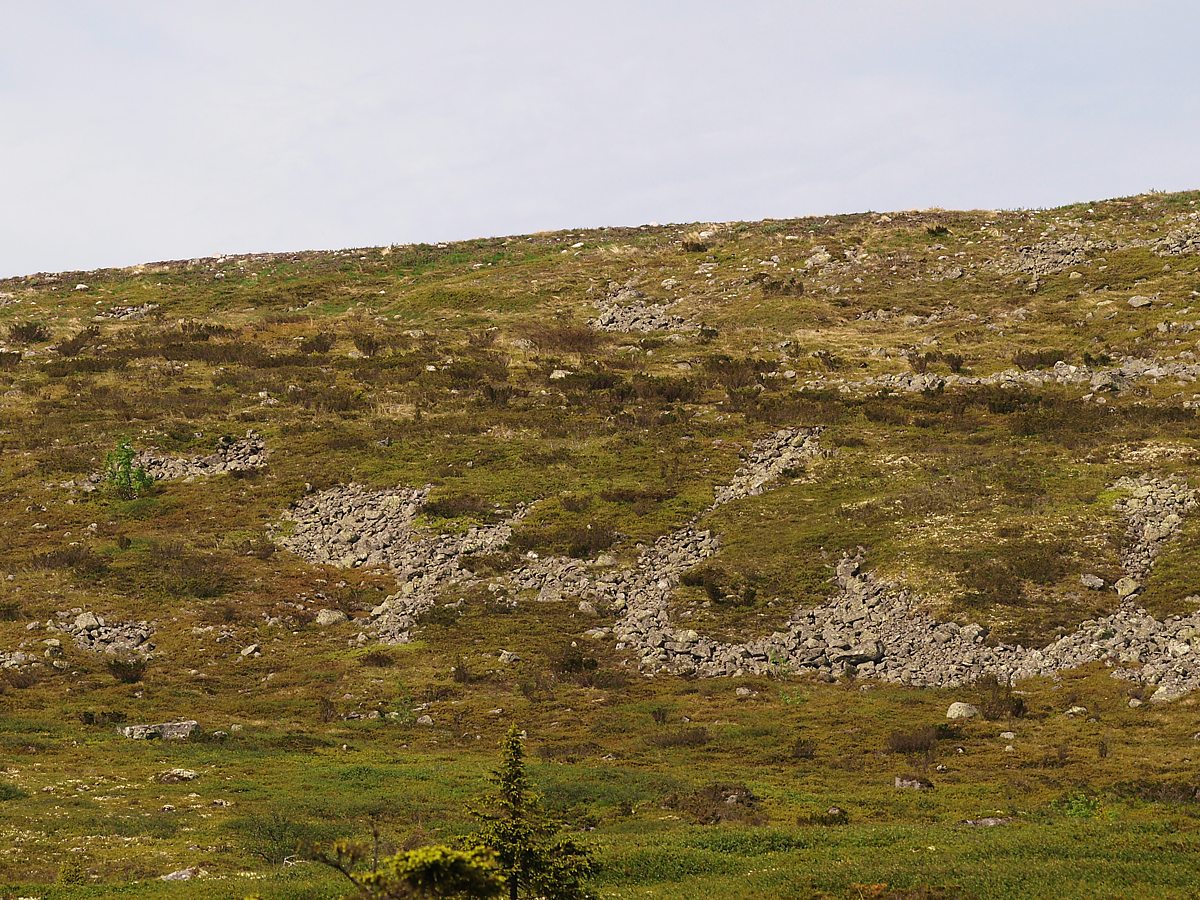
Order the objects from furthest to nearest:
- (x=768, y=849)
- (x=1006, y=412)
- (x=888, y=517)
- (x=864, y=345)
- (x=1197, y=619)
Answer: (x=864, y=345), (x=1006, y=412), (x=888, y=517), (x=1197, y=619), (x=768, y=849)

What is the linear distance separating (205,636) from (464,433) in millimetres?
20561

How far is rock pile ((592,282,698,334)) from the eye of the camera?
238 feet

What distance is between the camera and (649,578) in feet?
130

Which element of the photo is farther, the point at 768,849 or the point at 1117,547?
the point at 1117,547

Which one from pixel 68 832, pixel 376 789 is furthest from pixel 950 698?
pixel 68 832

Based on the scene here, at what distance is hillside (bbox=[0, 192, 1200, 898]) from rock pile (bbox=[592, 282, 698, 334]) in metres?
0.37

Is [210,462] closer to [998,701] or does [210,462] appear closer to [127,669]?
[127,669]

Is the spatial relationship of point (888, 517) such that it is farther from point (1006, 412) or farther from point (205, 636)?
point (205, 636)

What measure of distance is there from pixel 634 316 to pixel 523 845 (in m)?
63.5

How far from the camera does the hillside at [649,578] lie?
2148 centimetres

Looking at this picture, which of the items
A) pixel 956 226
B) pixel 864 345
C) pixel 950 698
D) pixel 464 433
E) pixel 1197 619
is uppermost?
pixel 956 226

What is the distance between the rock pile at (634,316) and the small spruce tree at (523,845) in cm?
5960

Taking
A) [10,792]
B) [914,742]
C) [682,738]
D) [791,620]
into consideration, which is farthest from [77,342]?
[914,742]

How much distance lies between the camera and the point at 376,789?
78.8 feet
